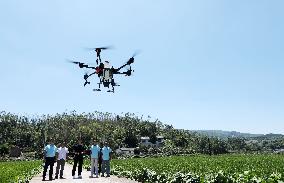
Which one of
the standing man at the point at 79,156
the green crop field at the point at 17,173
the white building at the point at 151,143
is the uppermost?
the white building at the point at 151,143

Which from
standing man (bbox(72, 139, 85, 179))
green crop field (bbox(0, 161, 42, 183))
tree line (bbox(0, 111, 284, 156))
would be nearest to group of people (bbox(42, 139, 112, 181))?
standing man (bbox(72, 139, 85, 179))

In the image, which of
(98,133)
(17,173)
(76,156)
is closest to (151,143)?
(98,133)

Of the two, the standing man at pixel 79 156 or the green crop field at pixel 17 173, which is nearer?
the green crop field at pixel 17 173

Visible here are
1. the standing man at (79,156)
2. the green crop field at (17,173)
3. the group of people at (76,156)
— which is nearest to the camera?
the green crop field at (17,173)

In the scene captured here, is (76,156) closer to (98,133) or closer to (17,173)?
Result: (17,173)

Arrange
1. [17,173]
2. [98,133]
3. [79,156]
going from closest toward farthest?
[79,156]
[17,173]
[98,133]

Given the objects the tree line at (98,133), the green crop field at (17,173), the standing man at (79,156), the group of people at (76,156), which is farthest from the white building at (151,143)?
the standing man at (79,156)

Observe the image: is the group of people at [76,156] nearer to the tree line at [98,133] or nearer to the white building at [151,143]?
the tree line at [98,133]

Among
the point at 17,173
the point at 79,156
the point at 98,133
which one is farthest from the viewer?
the point at 98,133

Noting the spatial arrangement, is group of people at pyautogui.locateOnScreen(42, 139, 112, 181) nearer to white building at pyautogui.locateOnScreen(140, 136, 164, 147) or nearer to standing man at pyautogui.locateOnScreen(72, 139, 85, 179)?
standing man at pyautogui.locateOnScreen(72, 139, 85, 179)

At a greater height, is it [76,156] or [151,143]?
[151,143]

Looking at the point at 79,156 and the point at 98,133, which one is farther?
the point at 98,133
